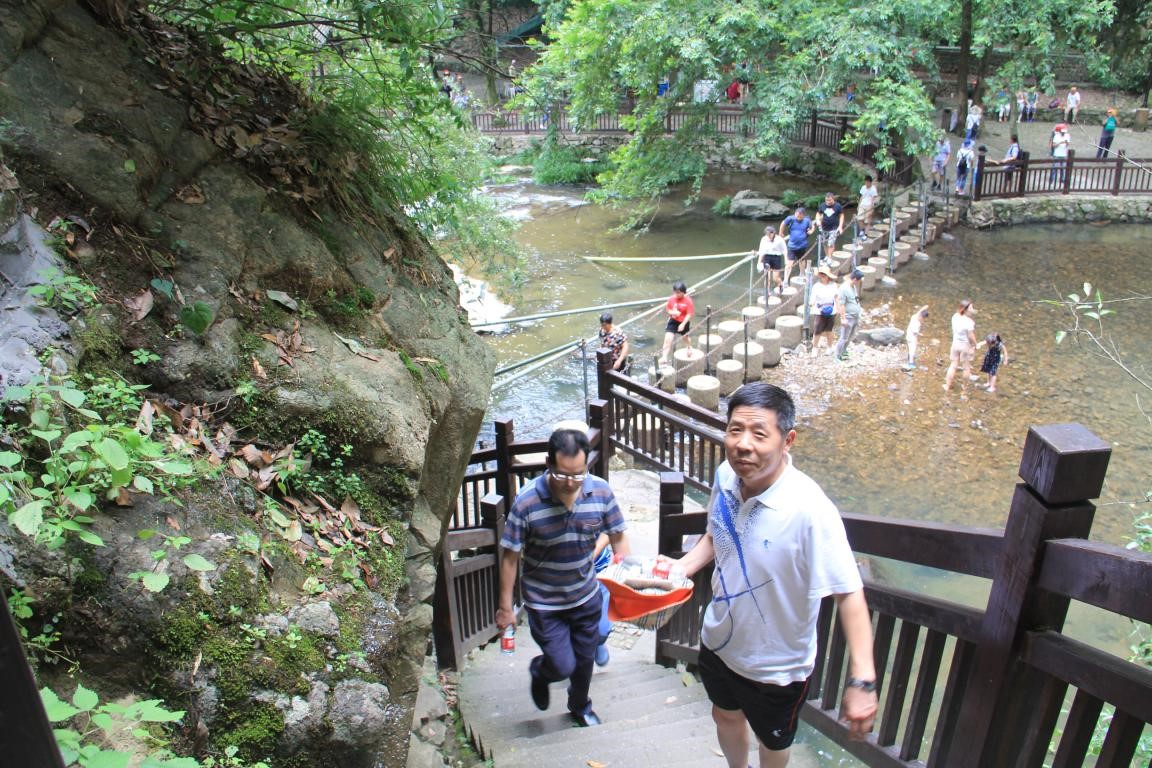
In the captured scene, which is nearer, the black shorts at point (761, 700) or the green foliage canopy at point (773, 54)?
the black shorts at point (761, 700)

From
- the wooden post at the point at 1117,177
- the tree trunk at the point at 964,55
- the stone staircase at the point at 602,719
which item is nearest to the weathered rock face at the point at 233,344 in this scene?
the stone staircase at the point at 602,719

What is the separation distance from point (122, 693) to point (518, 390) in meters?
10.0

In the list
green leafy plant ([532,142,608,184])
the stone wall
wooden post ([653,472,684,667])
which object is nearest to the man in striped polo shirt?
wooden post ([653,472,684,667])

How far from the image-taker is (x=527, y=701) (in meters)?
5.17

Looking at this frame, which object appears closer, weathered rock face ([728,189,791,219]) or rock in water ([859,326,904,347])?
rock in water ([859,326,904,347])

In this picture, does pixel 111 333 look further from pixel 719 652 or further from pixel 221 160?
pixel 719 652

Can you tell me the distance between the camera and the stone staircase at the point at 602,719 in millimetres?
4184

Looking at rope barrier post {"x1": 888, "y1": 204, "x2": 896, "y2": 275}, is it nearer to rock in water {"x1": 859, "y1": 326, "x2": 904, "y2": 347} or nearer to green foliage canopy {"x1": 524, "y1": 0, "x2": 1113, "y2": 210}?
green foliage canopy {"x1": 524, "y1": 0, "x2": 1113, "y2": 210}

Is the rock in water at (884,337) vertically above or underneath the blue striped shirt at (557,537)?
underneath

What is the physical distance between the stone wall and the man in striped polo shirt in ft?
56.6

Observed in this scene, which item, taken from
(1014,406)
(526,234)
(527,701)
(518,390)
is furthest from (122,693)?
(526,234)

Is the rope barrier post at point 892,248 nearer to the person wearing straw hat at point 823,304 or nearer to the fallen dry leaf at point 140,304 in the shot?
the person wearing straw hat at point 823,304

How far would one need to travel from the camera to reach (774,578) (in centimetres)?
268

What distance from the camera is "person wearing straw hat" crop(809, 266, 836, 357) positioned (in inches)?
485
